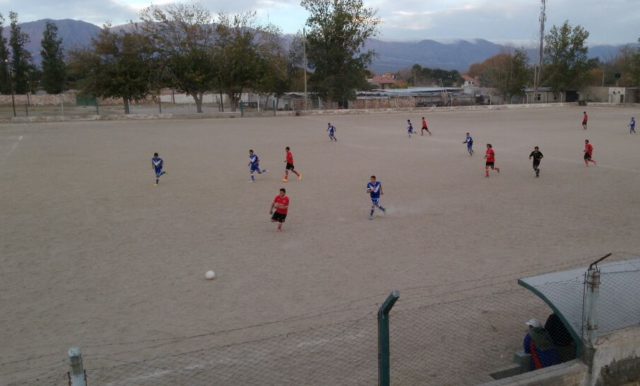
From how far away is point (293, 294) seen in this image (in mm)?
7863

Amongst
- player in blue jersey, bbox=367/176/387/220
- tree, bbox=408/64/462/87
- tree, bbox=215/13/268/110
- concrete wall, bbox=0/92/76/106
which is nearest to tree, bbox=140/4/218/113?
tree, bbox=215/13/268/110

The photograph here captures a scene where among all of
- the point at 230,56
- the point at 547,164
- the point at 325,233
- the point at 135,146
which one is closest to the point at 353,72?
the point at 230,56

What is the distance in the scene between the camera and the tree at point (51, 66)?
2891 inches

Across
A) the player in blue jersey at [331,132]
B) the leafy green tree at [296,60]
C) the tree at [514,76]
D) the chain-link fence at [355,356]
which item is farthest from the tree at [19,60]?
the chain-link fence at [355,356]

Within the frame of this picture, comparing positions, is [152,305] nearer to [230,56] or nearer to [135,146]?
[135,146]

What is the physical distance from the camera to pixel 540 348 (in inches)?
212

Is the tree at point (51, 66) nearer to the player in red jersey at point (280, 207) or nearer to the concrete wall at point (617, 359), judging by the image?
the player in red jersey at point (280, 207)

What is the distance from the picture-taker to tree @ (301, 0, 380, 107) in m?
59.2

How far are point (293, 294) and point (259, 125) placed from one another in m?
34.3

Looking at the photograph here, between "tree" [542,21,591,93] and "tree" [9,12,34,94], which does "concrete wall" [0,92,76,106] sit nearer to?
"tree" [9,12,34,94]

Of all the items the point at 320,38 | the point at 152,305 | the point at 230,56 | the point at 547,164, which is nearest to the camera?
the point at 152,305

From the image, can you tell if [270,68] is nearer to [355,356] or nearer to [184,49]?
[184,49]

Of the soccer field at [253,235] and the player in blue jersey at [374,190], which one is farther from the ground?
the player in blue jersey at [374,190]

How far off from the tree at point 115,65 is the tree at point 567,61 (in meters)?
53.4
